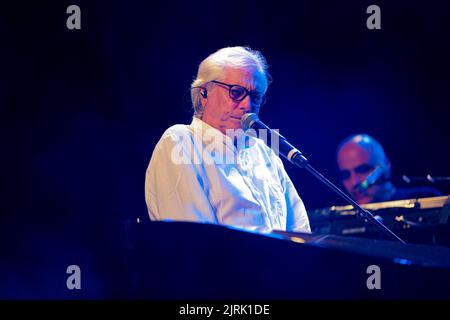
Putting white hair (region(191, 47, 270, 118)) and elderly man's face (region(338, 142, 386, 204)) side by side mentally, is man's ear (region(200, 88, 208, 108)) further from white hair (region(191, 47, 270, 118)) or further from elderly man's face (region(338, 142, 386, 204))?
elderly man's face (region(338, 142, 386, 204))

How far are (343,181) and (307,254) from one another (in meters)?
3.94

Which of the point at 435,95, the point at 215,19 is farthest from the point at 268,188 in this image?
the point at 435,95

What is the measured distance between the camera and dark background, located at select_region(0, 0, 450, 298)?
3.83 meters

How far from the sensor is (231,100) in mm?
3182

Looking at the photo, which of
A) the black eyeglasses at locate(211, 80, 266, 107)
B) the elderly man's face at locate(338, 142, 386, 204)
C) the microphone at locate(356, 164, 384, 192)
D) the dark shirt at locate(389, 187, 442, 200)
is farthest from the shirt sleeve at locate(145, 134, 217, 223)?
the dark shirt at locate(389, 187, 442, 200)

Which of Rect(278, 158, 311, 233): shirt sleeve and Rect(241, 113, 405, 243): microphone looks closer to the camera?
Rect(241, 113, 405, 243): microphone

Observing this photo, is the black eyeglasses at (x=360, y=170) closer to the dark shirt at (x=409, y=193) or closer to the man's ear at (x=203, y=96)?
the dark shirt at (x=409, y=193)

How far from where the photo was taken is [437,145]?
583cm

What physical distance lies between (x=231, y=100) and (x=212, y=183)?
1.71ft

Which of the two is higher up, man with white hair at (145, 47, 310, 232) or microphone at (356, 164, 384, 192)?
man with white hair at (145, 47, 310, 232)

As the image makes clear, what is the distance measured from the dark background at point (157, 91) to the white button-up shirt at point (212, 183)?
546mm

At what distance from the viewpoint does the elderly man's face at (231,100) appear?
3176mm

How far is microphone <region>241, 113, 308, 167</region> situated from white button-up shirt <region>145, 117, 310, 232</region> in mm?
186
